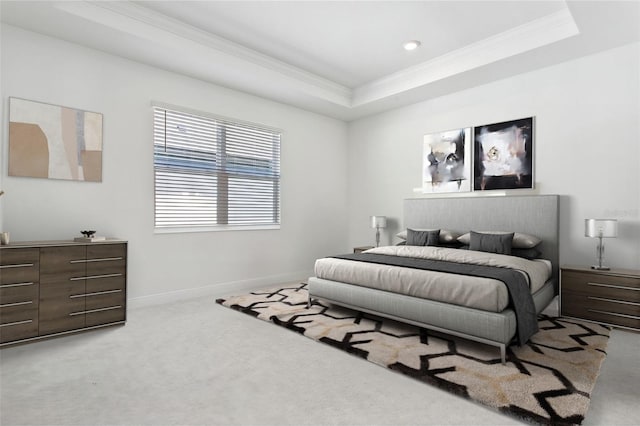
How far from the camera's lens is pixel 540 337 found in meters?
3.07

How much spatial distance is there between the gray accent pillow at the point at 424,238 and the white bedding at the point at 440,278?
531mm

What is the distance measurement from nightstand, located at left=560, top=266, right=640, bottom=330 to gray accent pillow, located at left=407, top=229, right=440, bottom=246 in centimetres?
141

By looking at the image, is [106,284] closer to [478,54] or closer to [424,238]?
[424,238]

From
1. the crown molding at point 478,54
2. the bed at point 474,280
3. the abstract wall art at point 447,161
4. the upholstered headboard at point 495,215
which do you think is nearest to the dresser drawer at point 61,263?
the bed at point 474,280

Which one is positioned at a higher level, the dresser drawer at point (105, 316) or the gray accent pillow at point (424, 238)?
the gray accent pillow at point (424, 238)

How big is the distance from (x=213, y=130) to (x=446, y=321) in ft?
12.1

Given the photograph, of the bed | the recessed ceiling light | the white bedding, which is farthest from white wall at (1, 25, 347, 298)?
the recessed ceiling light

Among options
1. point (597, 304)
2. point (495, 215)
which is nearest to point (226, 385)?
point (597, 304)

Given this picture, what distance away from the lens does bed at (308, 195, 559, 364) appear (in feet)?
8.58

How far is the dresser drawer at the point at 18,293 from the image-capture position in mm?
2789

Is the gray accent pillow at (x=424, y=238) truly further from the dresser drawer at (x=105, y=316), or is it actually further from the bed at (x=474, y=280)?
the dresser drawer at (x=105, y=316)

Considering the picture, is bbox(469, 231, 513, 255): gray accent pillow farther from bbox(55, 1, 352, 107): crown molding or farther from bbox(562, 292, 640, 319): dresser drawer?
bbox(55, 1, 352, 107): crown molding

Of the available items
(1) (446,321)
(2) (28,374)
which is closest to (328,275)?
(1) (446,321)

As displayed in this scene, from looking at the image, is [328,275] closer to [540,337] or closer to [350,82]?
[540,337]
